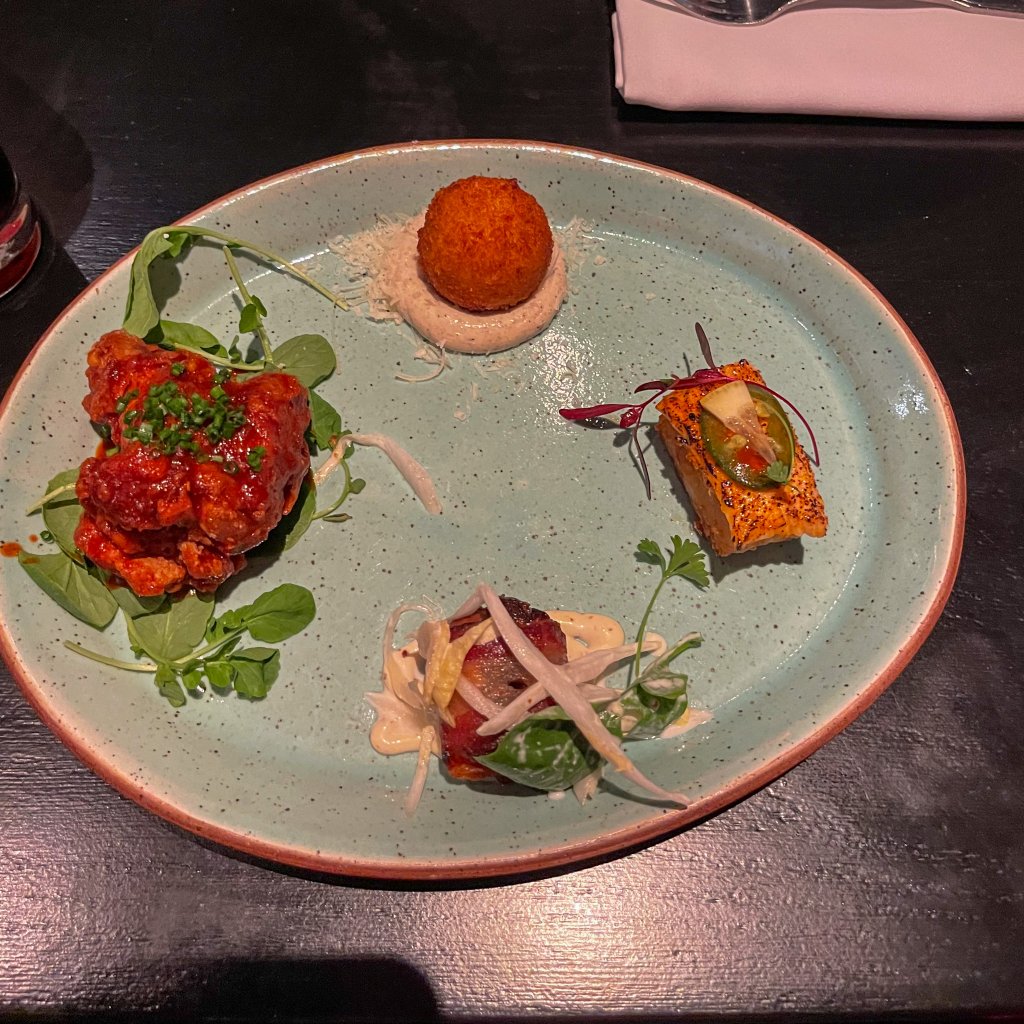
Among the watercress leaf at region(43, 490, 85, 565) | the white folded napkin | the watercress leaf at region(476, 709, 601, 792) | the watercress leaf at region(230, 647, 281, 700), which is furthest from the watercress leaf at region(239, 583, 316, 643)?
the white folded napkin

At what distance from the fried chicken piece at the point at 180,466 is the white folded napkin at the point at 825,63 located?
2642 millimetres

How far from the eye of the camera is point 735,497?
2352mm

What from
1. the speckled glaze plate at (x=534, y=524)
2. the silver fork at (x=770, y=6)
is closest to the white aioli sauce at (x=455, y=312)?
the speckled glaze plate at (x=534, y=524)

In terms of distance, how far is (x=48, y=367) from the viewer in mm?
2508

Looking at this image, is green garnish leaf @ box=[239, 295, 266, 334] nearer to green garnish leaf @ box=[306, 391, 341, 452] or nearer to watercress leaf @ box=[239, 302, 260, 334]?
watercress leaf @ box=[239, 302, 260, 334]

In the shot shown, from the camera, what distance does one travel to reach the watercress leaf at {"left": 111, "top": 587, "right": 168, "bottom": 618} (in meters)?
2.35

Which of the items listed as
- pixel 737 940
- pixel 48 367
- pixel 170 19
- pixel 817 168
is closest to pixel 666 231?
pixel 817 168

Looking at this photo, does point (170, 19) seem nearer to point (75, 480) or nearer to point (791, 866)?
point (75, 480)

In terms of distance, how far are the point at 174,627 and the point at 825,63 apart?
4075 millimetres

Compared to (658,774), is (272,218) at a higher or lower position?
higher

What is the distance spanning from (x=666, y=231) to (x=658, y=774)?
7.29ft

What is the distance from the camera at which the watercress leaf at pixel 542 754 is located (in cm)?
202

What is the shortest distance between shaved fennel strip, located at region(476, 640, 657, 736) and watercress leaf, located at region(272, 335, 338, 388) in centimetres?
151

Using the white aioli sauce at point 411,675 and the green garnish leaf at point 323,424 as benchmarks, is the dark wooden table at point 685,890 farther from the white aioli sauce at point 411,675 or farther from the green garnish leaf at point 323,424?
the green garnish leaf at point 323,424
